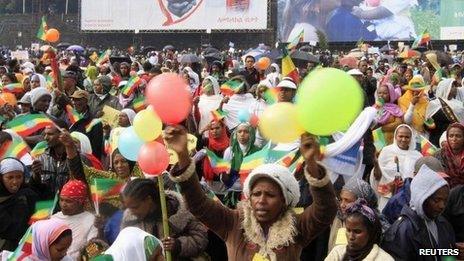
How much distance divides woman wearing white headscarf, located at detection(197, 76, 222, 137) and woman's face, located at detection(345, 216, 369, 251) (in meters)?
4.09

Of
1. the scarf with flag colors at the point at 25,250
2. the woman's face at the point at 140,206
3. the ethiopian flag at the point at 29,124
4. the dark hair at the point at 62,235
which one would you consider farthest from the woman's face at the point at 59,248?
the ethiopian flag at the point at 29,124

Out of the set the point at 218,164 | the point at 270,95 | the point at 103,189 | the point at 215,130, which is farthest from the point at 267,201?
the point at 270,95

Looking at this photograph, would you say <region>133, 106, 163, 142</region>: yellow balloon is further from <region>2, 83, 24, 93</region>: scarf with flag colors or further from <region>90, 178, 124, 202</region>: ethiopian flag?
<region>2, 83, 24, 93</region>: scarf with flag colors

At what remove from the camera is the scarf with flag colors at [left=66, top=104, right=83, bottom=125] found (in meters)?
6.97

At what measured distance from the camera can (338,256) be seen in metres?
3.63

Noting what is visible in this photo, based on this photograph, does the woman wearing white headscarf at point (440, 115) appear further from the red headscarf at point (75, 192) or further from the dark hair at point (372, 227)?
the red headscarf at point (75, 192)

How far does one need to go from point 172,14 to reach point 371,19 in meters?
8.49

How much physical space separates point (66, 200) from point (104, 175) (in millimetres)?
504

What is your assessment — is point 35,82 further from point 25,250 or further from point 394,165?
point 25,250

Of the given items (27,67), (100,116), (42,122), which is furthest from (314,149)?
(27,67)

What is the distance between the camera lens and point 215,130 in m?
6.29

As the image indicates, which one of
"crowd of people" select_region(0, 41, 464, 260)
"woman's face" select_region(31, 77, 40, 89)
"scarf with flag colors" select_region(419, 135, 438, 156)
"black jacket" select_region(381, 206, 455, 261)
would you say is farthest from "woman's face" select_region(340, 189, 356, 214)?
"woman's face" select_region(31, 77, 40, 89)

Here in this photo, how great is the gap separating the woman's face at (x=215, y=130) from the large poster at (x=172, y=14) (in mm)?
25893

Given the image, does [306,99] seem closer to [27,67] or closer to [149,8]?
[27,67]
